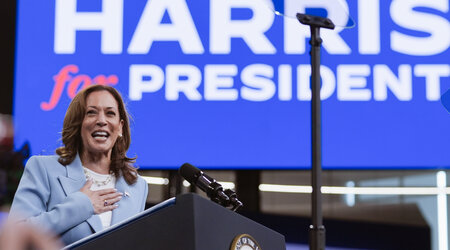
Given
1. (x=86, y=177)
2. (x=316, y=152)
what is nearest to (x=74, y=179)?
(x=86, y=177)

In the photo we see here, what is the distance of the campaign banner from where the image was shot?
12.3 feet

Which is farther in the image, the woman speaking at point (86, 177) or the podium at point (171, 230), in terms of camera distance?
the woman speaking at point (86, 177)

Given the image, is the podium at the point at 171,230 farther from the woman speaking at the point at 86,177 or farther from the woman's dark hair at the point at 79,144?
the woman's dark hair at the point at 79,144

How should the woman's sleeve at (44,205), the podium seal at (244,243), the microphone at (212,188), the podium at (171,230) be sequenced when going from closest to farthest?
the podium at (171,230)
the podium seal at (244,243)
the microphone at (212,188)
the woman's sleeve at (44,205)

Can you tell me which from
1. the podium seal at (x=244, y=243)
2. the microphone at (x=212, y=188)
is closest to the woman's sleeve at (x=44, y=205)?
the microphone at (x=212, y=188)

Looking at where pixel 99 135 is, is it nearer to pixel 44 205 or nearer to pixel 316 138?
pixel 44 205

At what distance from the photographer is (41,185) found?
194 cm

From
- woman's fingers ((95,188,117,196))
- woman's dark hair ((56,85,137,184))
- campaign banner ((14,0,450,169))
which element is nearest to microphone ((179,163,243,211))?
woman's fingers ((95,188,117,196))

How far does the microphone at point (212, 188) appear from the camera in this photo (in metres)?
1.61

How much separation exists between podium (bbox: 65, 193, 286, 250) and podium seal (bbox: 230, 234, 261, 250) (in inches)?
1.4

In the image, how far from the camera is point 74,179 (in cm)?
201

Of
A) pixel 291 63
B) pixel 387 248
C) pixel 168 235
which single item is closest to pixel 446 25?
pixel 291 63

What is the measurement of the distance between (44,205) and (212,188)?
59 centimetres

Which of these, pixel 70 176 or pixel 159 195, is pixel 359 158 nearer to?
pixel 159 195
